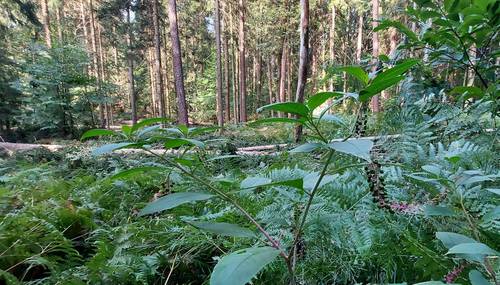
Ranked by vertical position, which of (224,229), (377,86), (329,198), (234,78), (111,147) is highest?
(234,78)

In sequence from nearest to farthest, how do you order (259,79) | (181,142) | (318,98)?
(318,98) → (181,142) → (259,79)

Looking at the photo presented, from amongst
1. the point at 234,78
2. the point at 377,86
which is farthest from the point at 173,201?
the point at 234,78

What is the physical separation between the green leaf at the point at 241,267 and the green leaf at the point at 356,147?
0.21 metres

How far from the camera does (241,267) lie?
0.49 metres

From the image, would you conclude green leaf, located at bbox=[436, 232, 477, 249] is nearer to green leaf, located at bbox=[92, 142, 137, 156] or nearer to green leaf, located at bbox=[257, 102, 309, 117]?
green leaf, located at bbox=[257, 102, 309, 117]

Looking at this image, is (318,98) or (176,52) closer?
(318,98)

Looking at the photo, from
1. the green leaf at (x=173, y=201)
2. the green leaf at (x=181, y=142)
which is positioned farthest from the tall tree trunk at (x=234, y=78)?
the green leaf at (x=173, y=201)

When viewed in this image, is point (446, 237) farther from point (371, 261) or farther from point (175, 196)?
point (175, 196)

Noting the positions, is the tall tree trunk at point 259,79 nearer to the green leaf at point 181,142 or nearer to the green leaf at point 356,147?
the green leaf at point 181,142

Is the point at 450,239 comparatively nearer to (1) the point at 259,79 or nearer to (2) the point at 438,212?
(2) the point at 438,212

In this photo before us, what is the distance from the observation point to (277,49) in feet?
75.5

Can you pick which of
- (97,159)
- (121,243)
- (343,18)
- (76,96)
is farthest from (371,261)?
(343,18)

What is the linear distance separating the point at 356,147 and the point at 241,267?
10.8 inches

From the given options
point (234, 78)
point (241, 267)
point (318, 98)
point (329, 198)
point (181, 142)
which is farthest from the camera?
point (234, 78)
